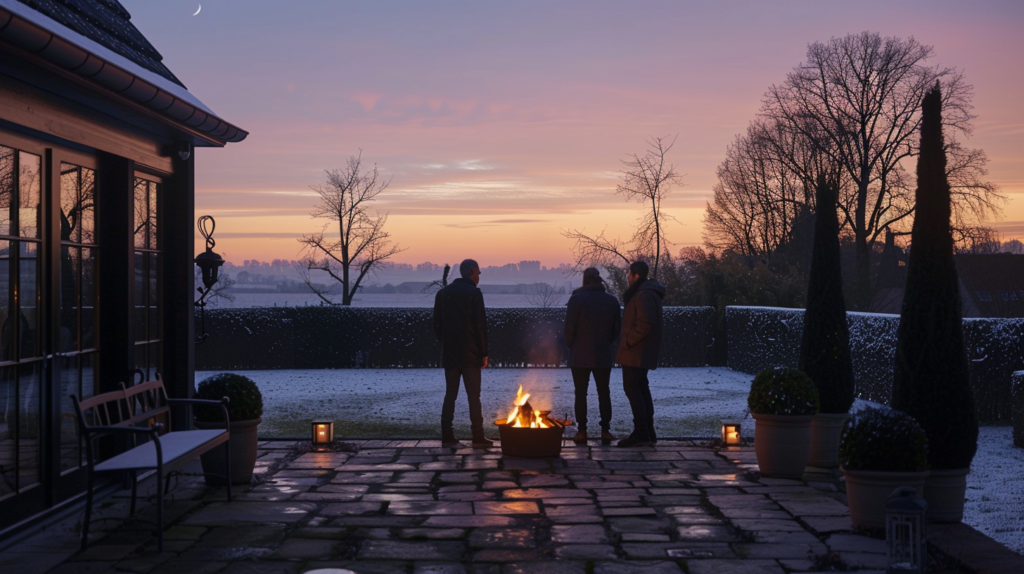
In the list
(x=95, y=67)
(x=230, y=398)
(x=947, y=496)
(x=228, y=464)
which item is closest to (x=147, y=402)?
(x=230, y=398)

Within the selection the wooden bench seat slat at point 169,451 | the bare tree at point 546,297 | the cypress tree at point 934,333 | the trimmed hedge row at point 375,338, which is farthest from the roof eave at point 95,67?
the bare tree at point 546,297

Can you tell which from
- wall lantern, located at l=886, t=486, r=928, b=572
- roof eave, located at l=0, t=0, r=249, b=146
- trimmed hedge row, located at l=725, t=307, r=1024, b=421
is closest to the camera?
roof eave, located at l=0, t=0, r=249, b=146

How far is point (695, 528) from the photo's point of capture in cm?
549

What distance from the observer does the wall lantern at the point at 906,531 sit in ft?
14.4

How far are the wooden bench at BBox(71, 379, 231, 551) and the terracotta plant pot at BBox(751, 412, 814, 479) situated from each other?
4252 millimetres

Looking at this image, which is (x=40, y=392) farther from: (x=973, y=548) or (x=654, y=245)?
(x=654, y=245)

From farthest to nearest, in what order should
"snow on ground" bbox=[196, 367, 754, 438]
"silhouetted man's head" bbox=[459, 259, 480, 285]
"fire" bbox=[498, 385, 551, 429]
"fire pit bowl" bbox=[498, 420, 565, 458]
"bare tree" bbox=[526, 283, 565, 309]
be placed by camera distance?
"bare tree" bbox=[526, 283, 565, 309]
"snow on ground" bbox=[196, 367, 754, 438]
"silhouetted man's head" bbox=[459, 259, 480, 285]
"fire" bbox=[498, 385, 551, 429]
"fire pit bowl" bbox=[498, 420, 565, 458]

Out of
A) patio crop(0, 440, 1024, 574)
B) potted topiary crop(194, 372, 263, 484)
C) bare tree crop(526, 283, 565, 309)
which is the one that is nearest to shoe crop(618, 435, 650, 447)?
patio crop(0, 440, 1024, 574)

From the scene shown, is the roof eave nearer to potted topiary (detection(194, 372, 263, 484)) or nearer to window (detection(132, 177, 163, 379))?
window (detection(132, 177, 163, 379))

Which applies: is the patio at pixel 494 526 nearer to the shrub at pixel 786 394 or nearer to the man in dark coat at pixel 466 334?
the shrub at pixel 786 394

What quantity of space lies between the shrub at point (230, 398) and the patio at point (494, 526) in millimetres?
565

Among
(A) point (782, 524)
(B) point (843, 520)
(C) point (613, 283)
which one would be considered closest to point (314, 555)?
(A) point (782, 524)

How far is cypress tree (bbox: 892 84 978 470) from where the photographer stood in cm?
561

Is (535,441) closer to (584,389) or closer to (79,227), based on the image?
(584,389)
